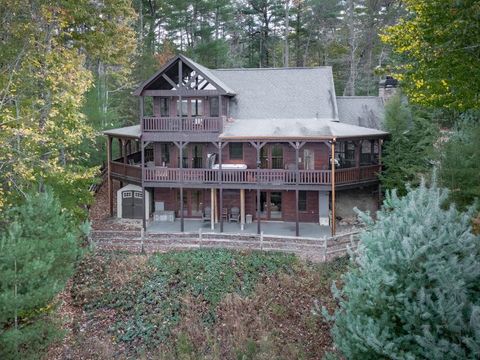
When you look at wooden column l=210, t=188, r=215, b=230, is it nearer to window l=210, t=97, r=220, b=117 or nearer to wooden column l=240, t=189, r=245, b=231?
wooden column l=240, t=189, r=245, b=231

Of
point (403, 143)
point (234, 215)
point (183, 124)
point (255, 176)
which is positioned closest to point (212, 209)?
point (234, 215)

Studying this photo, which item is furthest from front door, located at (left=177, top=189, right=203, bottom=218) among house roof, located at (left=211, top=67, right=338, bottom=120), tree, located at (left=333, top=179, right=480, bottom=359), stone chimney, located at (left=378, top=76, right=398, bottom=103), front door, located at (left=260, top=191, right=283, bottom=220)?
tree, located at (left=333, top=179, right=480, bottom=359)

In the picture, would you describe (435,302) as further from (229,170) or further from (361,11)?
(361,11)

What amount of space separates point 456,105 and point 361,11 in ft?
92.3

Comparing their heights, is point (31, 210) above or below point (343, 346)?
above

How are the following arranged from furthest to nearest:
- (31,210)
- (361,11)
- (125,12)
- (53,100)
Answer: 1. (361,11)
2. (125,12)
3. (53,100)
4. (31,210)

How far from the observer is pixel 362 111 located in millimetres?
24766

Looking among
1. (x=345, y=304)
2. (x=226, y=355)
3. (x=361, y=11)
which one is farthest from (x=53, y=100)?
(x=361, y=11)

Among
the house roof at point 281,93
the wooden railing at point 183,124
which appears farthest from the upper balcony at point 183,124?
the house roof at point 281,93

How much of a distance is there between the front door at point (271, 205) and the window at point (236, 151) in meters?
2.38

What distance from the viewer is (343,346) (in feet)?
28.0

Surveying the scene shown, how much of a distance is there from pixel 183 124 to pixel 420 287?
15.8 metres

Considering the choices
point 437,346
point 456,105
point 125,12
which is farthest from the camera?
point 125,12

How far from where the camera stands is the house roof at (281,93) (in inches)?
916
